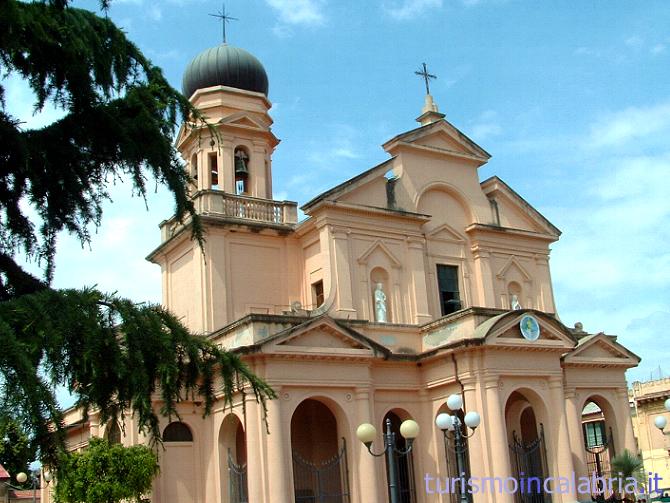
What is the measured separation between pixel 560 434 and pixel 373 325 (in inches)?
257

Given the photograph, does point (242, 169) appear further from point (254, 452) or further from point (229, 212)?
point (254, 452)

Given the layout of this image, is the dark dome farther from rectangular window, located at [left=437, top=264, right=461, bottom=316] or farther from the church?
rectangular window, located at [left=437, top=264, right=461, bottom=316]

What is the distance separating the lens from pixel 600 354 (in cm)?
2995

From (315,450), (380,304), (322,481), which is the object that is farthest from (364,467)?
(380,304)

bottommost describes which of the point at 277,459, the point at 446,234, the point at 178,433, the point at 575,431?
the point at 277,459

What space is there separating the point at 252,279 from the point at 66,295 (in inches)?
761

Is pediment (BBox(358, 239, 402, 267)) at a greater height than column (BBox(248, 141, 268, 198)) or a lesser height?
lesser

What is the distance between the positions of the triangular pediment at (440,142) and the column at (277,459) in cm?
1083

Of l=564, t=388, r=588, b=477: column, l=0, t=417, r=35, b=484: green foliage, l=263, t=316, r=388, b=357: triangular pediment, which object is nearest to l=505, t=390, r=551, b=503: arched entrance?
l=564, t=388, r=588, b=477: column

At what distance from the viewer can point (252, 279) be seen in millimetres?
28203

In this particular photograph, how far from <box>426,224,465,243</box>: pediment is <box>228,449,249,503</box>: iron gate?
10.3 meters

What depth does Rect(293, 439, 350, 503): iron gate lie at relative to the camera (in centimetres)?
2492

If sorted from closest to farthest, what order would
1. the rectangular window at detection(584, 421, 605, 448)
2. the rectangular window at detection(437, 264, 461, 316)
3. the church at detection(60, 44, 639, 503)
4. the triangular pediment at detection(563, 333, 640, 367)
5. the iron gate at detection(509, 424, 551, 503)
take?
the church at detection(60, 44, 639, 503) < the iron gate at detection(509, 424, 551, 503) < the triangular pediment at detection(563, 333, 640, 367) < the rectangular window at detection(437, 264, 461, 316) < the rectangular window at detection(584, 421, 605, 448)

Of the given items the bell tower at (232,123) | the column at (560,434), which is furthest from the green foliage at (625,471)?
the bell tower at (232,123)
